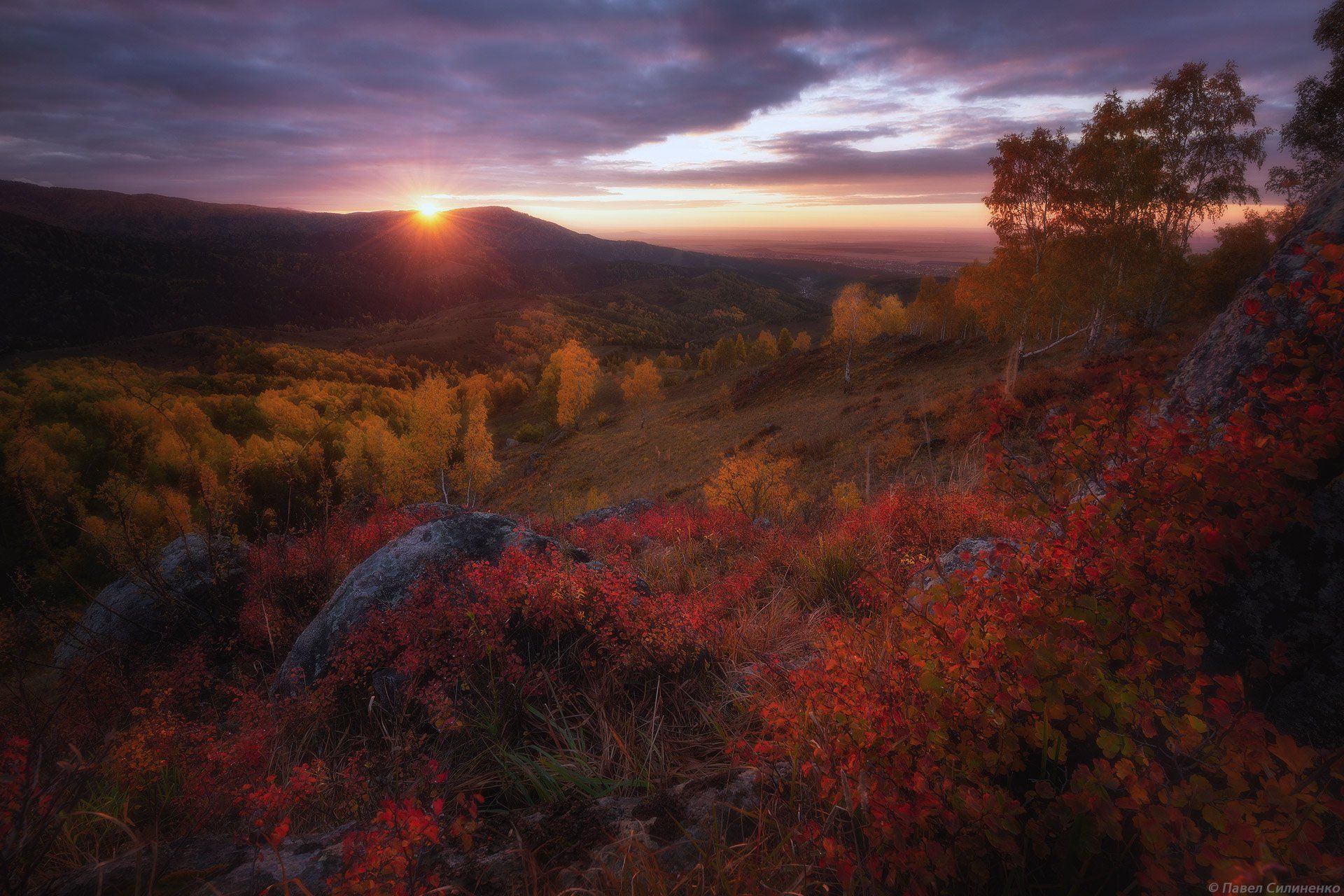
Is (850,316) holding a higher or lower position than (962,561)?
higher

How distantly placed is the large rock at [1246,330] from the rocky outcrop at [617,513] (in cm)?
1140

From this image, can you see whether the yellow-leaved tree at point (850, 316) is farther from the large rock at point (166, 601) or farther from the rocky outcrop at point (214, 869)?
the rocky outcrop at point (214, 869)

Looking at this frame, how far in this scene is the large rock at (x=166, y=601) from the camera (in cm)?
671

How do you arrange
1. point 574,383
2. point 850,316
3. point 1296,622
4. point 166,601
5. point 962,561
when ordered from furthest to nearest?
point 574,383
point 850,316
point 166,601
point 962,561
point 1296,622

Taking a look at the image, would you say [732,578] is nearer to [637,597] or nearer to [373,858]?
[637,597]

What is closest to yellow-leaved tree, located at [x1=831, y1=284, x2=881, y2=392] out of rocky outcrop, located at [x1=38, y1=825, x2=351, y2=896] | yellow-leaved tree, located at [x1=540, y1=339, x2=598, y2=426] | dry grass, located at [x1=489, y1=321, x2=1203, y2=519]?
dry grass, located at [x1=489, y1=321, x2=1203, y2=519]

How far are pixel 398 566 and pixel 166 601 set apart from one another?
4.19 m

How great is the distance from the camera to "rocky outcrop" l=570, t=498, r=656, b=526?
14398 mm

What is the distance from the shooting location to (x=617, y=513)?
1582cm

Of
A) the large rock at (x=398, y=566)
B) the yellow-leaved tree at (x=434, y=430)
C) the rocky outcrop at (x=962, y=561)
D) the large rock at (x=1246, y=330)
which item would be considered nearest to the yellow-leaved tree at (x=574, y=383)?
the yellow-leaved tree at (x=434, y=430)

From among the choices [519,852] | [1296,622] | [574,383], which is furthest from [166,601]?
[574,383]

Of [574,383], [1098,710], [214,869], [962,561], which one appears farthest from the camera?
[574,383]

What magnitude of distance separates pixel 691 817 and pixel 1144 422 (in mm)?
3500

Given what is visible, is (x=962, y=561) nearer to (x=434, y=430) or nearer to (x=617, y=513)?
(x=617, y=513)
